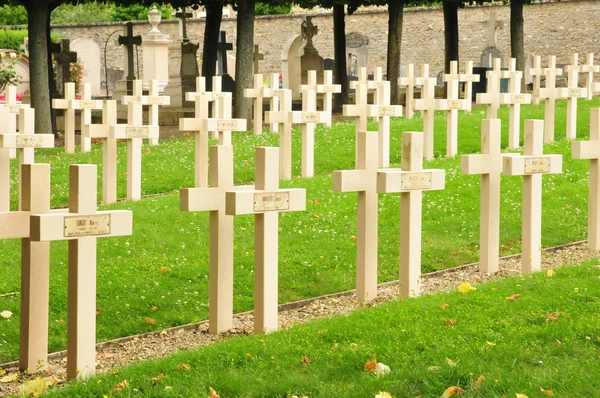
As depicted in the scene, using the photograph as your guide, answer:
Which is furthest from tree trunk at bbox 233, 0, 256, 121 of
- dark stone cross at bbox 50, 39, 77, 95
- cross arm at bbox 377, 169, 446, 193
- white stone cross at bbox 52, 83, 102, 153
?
cross arm at bbox 377, 169, 446, 193

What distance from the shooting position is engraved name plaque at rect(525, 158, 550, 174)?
30.0ft

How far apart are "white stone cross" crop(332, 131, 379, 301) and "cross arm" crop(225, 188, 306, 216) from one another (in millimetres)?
639

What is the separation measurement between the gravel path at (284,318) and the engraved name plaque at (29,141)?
12.7ft

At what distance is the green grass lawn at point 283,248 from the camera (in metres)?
8.54

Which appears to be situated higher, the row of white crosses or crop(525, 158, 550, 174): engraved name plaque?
crop(525, 158, 550, 174): engraved name plaque

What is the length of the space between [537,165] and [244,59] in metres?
13.8

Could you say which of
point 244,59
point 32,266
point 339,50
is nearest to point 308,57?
point 339,50

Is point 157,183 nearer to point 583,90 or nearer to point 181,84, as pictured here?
point 583,90

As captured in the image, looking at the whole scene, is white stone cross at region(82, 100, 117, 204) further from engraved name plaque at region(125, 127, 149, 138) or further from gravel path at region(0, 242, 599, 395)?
gravel path at region(0, 242, 599, 395)

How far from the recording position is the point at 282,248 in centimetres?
1013

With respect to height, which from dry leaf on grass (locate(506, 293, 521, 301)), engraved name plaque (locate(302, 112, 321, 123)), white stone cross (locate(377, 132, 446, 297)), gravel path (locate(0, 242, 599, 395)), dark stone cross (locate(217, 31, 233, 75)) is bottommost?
gravel path (locate(0, 242, 599, 395))

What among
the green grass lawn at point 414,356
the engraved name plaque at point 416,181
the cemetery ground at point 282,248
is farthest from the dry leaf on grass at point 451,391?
the cemetery ground at point 282,248

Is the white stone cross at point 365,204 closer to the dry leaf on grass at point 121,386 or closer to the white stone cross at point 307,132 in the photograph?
the dry leaf on grass at point 121,386

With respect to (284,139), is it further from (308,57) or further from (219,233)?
(308,57)
